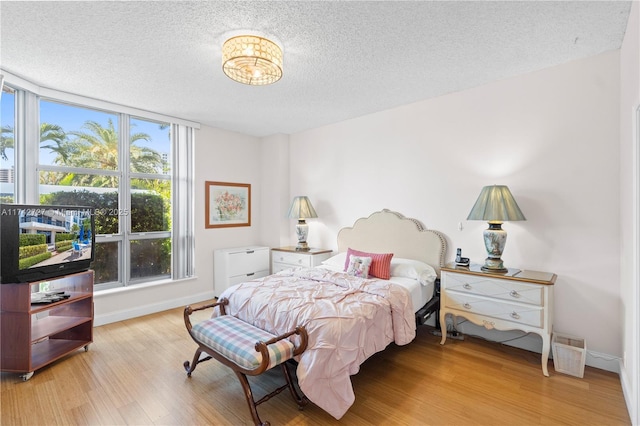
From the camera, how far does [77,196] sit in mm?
3549

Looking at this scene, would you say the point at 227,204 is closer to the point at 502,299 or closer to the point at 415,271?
the point at 415,271

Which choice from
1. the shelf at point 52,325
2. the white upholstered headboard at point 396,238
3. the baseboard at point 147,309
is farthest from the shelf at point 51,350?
the white upholstered headboard at point 396,238

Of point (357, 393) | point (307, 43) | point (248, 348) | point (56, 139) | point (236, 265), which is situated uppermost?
point (307, 43)

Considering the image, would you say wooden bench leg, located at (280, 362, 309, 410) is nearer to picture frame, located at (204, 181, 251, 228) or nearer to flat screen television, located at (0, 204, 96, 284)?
flat screen television, located at (0, 204, 96, 284)

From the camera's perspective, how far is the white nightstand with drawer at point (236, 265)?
14.7 ft

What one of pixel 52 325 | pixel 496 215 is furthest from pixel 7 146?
pixel 496 215

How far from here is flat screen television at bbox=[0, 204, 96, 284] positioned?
2420 millimetres

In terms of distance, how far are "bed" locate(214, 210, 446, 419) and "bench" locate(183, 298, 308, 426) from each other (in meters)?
0.11

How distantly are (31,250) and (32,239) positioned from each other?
0.31ft

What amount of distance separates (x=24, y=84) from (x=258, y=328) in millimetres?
3290

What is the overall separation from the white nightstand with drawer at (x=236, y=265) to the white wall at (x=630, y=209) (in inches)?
164

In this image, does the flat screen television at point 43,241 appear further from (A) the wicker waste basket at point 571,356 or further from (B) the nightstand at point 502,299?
(A) the wicker waste basket at point 571,356

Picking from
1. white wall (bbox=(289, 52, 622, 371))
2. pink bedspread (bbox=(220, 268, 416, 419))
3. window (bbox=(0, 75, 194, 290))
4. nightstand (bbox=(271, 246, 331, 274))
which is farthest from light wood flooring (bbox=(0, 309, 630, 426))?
nightstand (bbox=(271, 246, 331, 274))

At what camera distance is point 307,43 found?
7.72 ft
